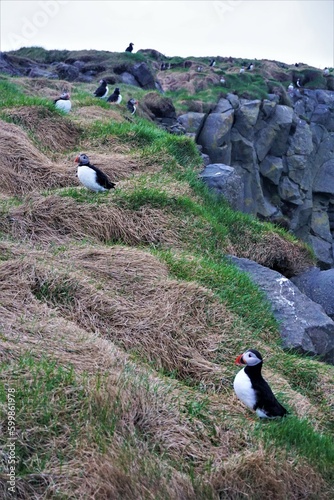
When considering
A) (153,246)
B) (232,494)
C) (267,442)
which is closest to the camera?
(232,494)

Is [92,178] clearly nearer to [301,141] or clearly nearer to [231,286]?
[231,286]

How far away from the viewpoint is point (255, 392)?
17.3 ft

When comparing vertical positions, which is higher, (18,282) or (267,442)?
(18,282)

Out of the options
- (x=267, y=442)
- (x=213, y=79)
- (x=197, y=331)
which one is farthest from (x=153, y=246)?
(x=213, y=79)

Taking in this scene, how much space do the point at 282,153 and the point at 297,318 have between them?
2344 cm

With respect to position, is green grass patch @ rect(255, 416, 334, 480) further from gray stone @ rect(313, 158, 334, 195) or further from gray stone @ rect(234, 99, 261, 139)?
gray stone @ rect(313, 158, 334, 195)

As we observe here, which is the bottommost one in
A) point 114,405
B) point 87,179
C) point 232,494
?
point 232,494

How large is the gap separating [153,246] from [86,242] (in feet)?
2.97

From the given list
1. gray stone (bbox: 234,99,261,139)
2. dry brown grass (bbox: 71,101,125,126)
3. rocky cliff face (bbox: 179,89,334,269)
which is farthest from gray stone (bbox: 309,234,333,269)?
dry brown grass (bbox: 71,101,125,126)

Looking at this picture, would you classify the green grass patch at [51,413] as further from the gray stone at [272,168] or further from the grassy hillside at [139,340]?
the gray stone at [272,168]

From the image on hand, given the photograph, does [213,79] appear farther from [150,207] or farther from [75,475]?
[75,475]

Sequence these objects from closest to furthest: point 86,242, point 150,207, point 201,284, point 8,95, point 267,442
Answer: point 267,442, point 201,284, point 86,242, point 150,207, point 8,95

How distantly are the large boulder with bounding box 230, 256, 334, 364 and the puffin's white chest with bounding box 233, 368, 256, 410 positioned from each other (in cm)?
213

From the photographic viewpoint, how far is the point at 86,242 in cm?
795
